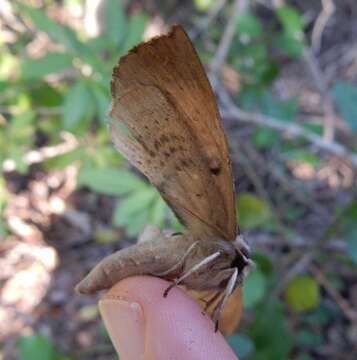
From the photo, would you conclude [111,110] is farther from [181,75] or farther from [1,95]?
[1,95]

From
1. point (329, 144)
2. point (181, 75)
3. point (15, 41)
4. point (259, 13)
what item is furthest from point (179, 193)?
point (259, 13)

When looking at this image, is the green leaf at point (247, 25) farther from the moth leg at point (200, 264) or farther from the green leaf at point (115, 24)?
the moth leg at point (200, 264)

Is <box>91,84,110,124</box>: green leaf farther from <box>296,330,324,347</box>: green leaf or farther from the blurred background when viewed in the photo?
<box>296,330,324,347</box>: green leaf

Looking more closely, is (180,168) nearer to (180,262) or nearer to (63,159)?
(180,262)

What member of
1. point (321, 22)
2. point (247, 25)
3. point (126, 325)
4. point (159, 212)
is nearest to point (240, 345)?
point (159, 212)

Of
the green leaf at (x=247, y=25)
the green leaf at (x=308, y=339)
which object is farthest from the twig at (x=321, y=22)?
the green leaf at (x=308, y=339)

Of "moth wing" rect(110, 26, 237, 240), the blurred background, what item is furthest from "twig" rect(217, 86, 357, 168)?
"moth wing" rect(110, 26, 237, 240)
